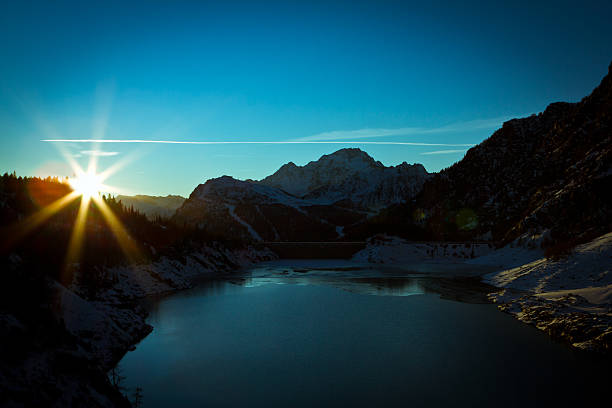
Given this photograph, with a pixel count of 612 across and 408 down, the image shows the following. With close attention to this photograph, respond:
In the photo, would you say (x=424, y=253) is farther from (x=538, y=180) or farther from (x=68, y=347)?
(x=68, y=347)

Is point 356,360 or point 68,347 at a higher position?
point 68,347

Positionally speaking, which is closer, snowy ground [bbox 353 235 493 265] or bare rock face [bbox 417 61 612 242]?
bare rock face [bbox 417 61 612 242]

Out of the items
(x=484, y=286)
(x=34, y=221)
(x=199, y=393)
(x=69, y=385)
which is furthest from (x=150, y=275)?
(x=484, y=286)

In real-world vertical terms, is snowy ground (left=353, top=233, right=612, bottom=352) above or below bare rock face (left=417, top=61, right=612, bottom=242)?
below

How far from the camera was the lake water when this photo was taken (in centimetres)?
1421

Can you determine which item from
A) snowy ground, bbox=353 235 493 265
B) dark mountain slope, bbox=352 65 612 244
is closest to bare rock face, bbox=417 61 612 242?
dark mountain slope, bbox=352 65 612 244

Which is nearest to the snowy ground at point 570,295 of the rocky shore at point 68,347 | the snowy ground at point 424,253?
the rocky shore at point 68,347

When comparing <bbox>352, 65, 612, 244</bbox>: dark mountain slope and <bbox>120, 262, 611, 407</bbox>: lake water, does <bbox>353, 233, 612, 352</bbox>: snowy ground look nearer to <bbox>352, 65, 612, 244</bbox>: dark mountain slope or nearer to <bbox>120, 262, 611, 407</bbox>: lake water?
<bbox>120, 262, 611, 407</bbox>: lake water

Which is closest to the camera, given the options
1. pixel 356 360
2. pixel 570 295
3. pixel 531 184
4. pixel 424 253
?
pixel 356 360

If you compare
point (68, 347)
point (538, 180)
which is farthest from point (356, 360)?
point (538, 180)

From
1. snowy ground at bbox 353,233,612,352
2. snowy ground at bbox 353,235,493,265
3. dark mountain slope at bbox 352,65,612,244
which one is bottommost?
snowy ground at bbox 353,235,493,265

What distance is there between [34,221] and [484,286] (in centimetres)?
4927

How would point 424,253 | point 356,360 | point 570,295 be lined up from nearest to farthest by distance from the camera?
point 356,360
point 570,295
point 424,253

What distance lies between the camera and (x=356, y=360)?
18.4 metres
